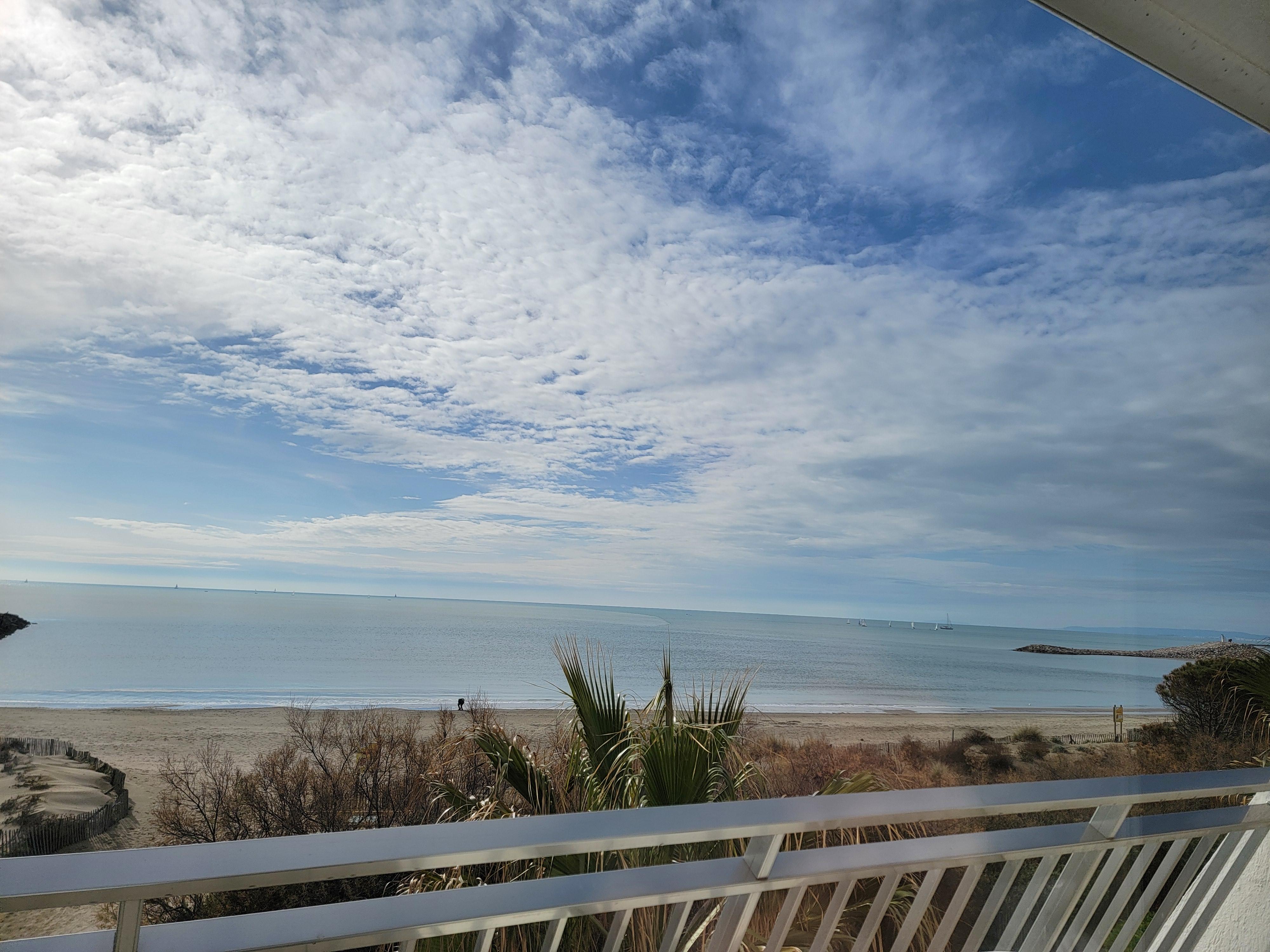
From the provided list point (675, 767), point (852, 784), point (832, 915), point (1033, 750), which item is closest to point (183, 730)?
point (675, 767)

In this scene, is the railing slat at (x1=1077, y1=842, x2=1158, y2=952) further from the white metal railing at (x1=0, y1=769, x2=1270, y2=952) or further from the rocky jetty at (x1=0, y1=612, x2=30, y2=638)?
the rocky jetty at (x1=0, y1=612, x2=30, y2=638)

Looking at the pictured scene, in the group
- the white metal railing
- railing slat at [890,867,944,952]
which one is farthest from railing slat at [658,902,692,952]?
railing slat at [890,867,944,952]

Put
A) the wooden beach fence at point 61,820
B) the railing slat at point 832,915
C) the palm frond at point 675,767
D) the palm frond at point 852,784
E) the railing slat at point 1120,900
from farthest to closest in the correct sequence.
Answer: the wooden beach fence at point 61,820 → the palm frond at point 852,784 → the palm frond at point 675,767 → the railing slat at point 1120,900 → the railing slat at point 832,915

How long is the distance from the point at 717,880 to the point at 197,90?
18.9 feet

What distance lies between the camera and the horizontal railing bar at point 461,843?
0.54 metres

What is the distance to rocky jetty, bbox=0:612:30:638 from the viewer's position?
3.93 m

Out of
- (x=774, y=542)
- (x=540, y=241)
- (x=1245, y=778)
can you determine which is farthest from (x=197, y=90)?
(x=774, y=542)

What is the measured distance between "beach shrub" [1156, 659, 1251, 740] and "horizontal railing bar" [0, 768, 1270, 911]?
14.5 ft

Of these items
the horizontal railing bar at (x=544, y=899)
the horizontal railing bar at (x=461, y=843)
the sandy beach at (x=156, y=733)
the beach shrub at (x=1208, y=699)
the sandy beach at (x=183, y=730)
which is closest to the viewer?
the horizontal railing bar at (x=461, y=843)

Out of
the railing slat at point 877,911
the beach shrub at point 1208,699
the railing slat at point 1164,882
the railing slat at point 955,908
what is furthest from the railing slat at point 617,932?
the beach shrub at point 1208,699

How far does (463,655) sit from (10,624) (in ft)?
15.9

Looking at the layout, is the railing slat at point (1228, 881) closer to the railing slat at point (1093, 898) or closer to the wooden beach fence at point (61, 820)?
the railing slat at point (1093, 898)

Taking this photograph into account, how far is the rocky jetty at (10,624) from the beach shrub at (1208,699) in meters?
7.20

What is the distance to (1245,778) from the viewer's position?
4.08 ft
